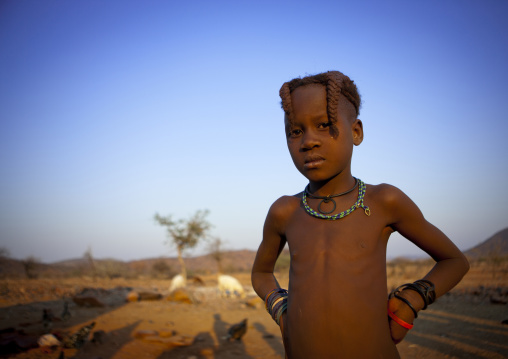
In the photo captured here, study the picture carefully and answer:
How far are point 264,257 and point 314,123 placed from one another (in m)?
0.98

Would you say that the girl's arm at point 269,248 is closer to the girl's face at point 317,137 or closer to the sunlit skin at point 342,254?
the sunlit skin at point 342,254

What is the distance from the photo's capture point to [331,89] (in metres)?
1.73

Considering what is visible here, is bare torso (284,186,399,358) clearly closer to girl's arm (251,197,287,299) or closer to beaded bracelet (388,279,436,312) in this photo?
beaded bracelet (388,279,436,312)

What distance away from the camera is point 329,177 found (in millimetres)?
1750

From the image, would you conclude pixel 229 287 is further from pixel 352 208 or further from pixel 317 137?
pixel 317 137

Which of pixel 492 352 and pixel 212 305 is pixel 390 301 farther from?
pixel 212 305

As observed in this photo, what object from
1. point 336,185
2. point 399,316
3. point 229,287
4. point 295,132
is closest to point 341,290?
point 399,316

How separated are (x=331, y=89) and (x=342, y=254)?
91 centimetres

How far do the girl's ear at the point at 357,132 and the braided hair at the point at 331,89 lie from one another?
102 millimetres

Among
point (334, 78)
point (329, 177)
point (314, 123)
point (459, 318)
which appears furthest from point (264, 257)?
point (459, 318)

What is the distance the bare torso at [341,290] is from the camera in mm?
1524

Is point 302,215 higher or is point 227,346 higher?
point 302,215

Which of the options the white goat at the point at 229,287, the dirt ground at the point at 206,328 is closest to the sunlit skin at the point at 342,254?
the dirt ground at the point at 206,328

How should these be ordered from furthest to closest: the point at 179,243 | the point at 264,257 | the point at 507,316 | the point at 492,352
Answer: the point at 179,243, the point at 507,316, the point at 492,352, the point at 264,257
